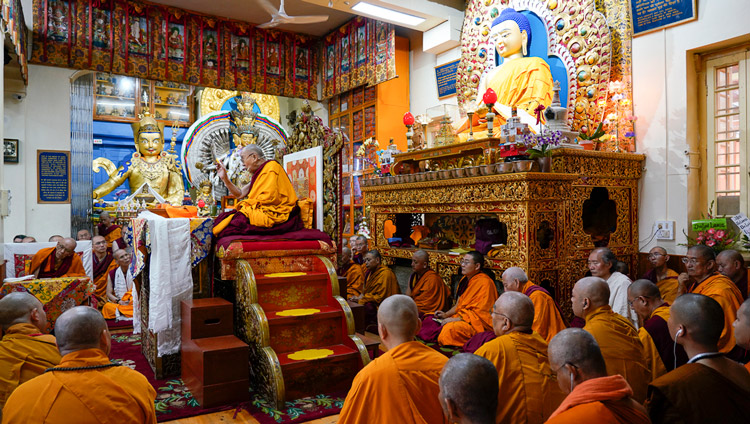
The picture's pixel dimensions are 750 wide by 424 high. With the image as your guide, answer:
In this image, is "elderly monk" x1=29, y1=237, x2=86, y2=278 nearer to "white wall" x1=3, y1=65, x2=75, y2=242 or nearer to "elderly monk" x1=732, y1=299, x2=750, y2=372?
"white wall" x1=3, y1=65, x2=75, y2=242

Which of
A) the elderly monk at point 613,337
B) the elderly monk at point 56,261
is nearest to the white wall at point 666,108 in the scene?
the elderly monk at point 613,337

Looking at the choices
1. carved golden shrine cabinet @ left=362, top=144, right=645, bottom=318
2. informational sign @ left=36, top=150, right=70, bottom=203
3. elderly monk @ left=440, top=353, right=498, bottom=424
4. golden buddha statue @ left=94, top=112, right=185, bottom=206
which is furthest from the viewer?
Answer: golden buddha statue @ left=94, top=112, right=185, bottom=206

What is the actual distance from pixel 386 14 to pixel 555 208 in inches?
187

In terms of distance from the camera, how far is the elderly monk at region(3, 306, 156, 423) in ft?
6.63

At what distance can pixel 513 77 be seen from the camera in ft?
23.2

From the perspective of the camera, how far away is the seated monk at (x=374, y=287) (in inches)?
249

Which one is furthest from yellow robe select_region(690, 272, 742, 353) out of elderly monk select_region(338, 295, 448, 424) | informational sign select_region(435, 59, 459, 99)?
informational sign select_region(435, 59, 459, 99)

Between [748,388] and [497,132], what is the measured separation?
456 cm

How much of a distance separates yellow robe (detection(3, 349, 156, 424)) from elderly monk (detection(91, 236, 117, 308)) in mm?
5413

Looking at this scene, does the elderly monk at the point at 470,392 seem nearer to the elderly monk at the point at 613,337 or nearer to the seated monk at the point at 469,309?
the elderly monk at the point at 613,337

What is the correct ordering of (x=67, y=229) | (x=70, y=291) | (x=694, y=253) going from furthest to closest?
(x=67, y=229) → (x=70, y=291) → (x=694, y=253)

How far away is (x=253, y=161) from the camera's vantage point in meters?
5.28

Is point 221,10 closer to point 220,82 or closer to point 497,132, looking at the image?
point 220,82

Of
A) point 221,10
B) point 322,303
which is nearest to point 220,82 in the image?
point 221,10
